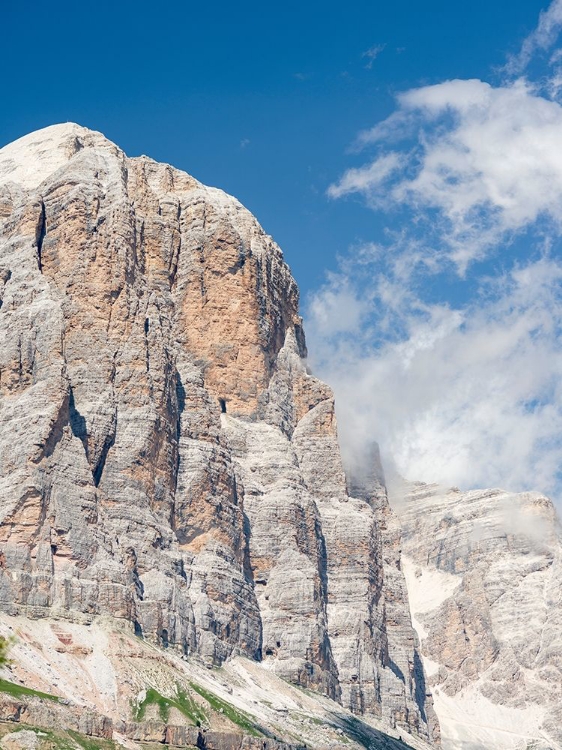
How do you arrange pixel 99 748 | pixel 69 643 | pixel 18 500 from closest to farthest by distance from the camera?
pixel 99 748, pixel 69 643, pixel 18 500

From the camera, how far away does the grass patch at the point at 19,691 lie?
161m

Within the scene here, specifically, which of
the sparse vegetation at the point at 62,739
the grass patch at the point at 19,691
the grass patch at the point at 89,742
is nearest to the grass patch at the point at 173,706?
the grass patch at the point at 19,691

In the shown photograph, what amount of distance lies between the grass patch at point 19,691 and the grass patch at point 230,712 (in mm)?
23665

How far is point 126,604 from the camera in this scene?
636ft

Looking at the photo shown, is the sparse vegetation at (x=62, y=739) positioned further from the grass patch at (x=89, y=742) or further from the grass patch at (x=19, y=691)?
the grass patch at (x=19, y=691)

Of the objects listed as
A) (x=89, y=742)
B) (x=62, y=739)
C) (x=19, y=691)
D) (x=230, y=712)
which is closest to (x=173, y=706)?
(x=230, y=712)

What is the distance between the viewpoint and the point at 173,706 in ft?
579

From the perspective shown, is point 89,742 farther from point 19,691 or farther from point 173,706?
point 173,706

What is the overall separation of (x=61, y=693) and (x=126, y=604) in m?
23.5

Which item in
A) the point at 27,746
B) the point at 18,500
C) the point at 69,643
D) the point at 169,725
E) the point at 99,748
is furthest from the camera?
the point at 18,500

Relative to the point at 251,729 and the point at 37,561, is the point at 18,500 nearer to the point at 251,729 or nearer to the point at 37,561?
the point at 37,561

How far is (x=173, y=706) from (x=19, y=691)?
817 inches

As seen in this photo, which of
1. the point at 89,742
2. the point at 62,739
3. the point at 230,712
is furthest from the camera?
the point at 230,712

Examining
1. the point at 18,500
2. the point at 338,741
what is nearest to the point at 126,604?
the point at 18,500
